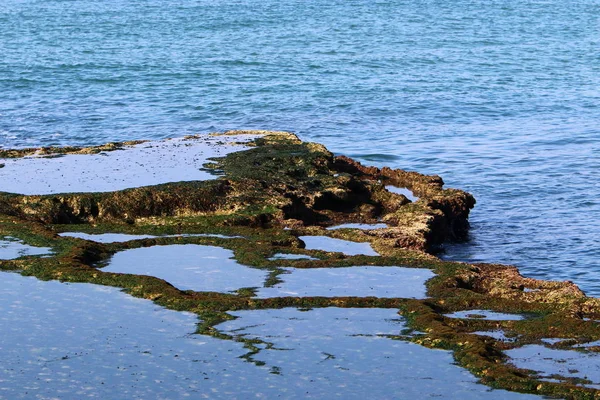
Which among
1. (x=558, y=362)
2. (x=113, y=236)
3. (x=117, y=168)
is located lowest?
(x=558, y=362)

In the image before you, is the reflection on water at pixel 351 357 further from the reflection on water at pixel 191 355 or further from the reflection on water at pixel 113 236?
the reflection on water at pixel 113 236

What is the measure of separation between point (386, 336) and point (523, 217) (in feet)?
42.6

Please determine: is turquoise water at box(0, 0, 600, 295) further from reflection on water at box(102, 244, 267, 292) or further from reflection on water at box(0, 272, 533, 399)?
reflection on water at box(0, 272, 533, 399)

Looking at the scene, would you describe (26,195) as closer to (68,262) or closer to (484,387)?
(68,262)

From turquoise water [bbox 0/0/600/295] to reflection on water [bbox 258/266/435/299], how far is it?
4387mm

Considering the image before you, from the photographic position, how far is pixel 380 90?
47.6 meters

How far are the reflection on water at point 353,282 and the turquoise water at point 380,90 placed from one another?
439 centimetres

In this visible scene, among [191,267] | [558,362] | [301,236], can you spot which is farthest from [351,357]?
[301,236]

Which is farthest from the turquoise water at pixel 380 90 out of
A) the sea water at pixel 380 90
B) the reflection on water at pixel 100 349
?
the reflection on water at pixel 100 349

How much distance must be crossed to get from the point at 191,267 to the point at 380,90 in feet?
95.5

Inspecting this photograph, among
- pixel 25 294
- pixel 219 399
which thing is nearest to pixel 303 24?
pixel 25 294

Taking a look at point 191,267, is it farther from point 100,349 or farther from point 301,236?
point 100,349

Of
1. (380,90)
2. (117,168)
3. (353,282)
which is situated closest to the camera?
(353,282)

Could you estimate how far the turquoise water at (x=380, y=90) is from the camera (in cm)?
3038
